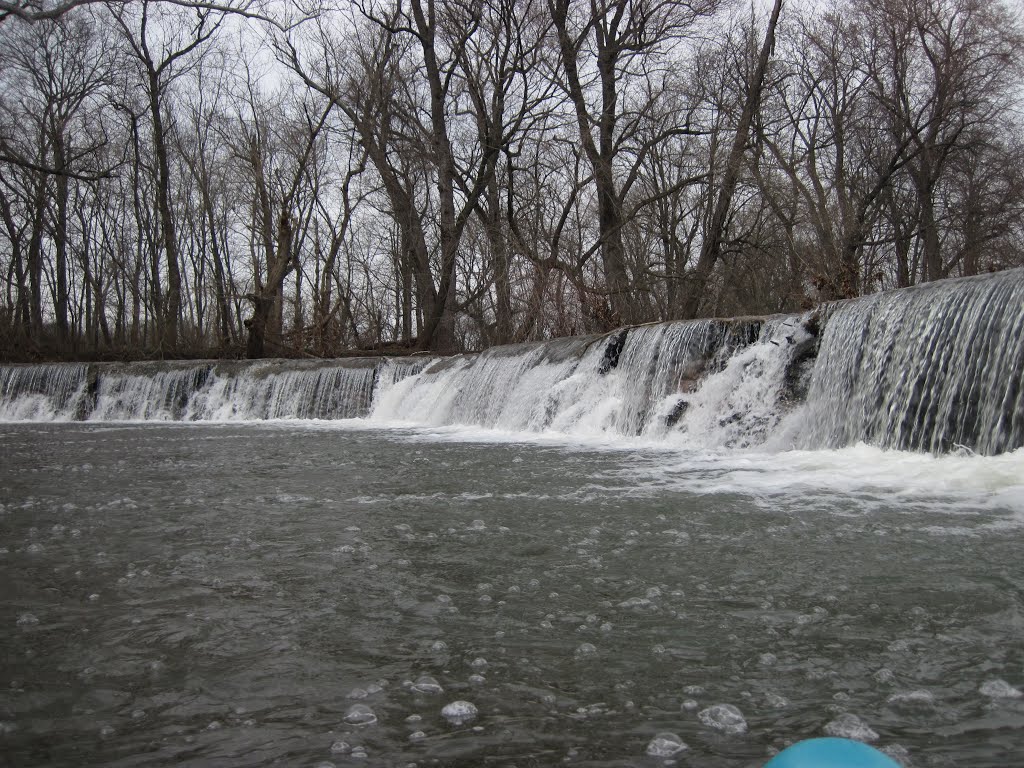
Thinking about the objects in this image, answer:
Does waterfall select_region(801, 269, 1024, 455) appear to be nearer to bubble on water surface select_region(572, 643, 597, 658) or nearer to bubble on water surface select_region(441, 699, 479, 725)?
bubble on water surface select_region(572, 643, 597, 658)

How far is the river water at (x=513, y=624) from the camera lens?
6.34 ft

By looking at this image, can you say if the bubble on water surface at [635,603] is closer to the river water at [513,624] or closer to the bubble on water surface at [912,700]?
the river water at [513,624]

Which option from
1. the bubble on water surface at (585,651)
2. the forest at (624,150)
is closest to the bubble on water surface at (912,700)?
the bubble on water surface at (585,651)

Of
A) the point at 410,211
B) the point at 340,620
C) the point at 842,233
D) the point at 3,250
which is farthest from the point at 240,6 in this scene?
the point at 3,250

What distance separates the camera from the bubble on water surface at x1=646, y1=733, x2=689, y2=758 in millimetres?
1827

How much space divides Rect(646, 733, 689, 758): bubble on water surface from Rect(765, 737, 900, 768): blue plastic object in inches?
25.3

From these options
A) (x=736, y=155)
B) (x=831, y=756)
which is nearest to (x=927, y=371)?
(x=831, y=756)

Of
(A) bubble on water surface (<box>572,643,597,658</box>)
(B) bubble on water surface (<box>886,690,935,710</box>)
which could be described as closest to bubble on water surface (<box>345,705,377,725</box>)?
(A) bubble on water surface (<box>572,643,597,658</box>)

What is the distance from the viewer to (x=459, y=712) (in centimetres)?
206

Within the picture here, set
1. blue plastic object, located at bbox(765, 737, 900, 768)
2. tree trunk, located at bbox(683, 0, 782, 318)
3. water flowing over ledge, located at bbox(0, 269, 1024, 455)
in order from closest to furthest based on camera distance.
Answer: blue plastic object, located at bbox(765, 737, 900, 768)
water flowing over ledge, located at bbox(0, 269, 1024, 455)
tree trunk, located at bbox(683, 0, 782, 318)

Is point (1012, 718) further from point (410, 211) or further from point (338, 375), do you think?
point (410, 211)

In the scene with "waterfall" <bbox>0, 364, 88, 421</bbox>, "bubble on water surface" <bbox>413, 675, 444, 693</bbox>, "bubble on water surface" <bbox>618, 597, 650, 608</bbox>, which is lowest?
"bubble on water surface" <bbox>413, 675, 444, 693</bbox>

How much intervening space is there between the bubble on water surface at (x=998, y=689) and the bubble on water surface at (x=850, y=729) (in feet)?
1.40

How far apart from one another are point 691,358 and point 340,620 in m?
8.31
